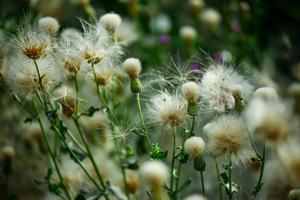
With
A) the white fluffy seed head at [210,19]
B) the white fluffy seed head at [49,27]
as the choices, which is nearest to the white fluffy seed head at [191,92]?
the white fluffy seed head at [49,27]

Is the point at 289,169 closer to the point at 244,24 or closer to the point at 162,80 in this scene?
the point at 162,80

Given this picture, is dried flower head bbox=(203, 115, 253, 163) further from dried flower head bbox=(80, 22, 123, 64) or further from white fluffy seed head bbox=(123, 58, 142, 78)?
dried flower head bbox=(80, 22, 123, 64)

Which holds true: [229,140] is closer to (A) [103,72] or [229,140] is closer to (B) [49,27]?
(A) [103,72]

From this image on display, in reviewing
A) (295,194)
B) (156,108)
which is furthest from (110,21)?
(295,194)

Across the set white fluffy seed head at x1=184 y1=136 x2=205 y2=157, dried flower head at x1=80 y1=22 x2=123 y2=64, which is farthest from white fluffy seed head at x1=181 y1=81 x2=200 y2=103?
dried flower head at x1=80 y1=22 x2=123 y2=64

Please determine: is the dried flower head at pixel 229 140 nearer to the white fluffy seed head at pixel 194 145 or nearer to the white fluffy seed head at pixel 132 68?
the white fluffy seed head at pixel 194 145
